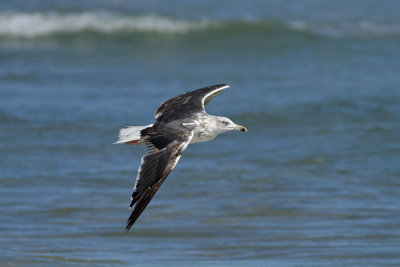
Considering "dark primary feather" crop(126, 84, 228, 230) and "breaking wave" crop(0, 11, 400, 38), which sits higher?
"dark primary feather" crop(126, 84, 228, 230)

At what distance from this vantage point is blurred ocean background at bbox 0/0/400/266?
7168 millimetres

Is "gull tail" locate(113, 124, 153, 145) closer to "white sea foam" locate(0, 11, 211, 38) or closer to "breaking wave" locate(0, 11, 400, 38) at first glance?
"breaking wave" locate(0, 11, 400, 38)

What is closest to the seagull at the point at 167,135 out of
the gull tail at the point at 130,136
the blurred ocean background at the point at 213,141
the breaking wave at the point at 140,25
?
the gull tail at the point at 130,136

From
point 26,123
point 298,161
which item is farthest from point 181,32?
point 298,161

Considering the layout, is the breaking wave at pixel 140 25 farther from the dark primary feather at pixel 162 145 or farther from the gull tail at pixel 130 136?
the gull tail at pixel 130 136

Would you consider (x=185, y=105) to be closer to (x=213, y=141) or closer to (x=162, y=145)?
(x=162, y=145)

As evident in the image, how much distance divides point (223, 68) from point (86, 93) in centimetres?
337

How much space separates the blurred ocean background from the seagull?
111cm

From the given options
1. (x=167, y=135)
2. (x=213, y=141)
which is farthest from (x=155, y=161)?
(x=213, y=141)

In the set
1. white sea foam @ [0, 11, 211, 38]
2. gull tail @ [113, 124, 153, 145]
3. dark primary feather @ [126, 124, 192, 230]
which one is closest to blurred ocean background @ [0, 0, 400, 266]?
white sea foam @ [0, 11, 211, 38]

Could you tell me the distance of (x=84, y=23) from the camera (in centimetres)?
1948

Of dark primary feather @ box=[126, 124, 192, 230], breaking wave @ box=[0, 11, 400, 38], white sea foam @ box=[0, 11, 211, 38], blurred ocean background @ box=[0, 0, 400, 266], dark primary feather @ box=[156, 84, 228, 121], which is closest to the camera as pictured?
dark primary feather @ box=[126, 124, 192, 230]

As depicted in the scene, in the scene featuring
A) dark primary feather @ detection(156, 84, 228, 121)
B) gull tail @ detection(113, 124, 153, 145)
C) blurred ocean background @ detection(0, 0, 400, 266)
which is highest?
dark primary feather @ detection(156, 84, 228, 121)

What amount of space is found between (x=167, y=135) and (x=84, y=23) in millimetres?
13867
